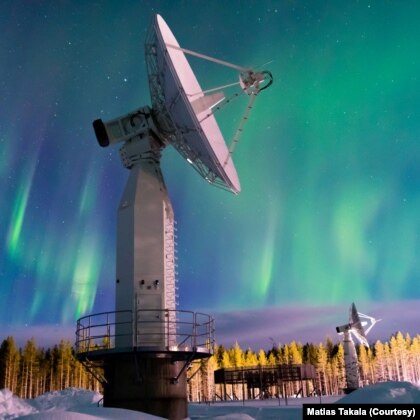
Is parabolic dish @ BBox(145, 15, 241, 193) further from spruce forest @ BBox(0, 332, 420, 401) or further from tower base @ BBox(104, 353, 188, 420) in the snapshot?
spruce forest @ BBox(0, 332, 420, 401)

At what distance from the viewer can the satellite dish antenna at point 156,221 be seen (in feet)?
68.3

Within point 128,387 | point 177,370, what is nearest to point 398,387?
point 177,370

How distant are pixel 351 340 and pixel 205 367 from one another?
54602mm

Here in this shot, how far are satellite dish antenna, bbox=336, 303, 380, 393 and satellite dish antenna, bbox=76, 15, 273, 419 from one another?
36841 mm

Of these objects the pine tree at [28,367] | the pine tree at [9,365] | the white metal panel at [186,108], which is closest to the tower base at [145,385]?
the white metal panel at [186,108]

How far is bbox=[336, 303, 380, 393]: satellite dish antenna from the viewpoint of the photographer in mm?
54250

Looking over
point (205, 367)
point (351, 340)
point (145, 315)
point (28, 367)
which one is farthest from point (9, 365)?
point (145, 315)

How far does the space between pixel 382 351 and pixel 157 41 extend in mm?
131361

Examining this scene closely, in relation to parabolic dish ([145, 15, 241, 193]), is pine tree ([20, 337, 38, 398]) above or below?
below

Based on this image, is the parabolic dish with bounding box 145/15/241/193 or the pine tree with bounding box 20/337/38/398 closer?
the parabolic dish with bounding box 145/15/241/193

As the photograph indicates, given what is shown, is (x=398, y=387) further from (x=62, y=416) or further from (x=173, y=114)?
(x=173, y=114)

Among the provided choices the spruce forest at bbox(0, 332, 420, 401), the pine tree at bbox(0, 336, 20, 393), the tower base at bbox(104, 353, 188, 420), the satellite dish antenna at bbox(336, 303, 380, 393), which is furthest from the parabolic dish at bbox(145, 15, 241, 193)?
the pine tree at bbox(0, 336, 20, 393)

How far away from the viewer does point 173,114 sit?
76.4 ft

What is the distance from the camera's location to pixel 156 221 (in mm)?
23422
